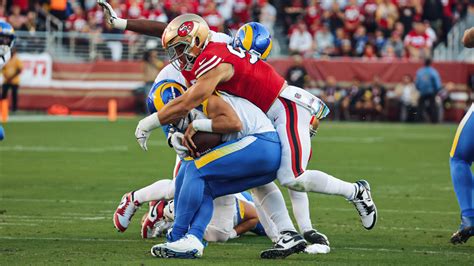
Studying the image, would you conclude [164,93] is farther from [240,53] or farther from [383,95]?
[383,95]

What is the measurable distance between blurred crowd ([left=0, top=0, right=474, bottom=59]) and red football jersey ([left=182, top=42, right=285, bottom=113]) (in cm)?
1843

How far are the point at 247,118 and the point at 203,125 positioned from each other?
29 cm

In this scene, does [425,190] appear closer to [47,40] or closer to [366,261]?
[366,261]

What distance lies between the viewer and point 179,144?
22.3 ft

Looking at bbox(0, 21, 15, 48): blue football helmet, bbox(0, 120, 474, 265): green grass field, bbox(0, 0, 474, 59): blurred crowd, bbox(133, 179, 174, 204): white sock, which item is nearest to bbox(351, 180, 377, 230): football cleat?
bbox(0, 120, 474, 265): green grass field

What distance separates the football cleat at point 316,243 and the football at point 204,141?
37.8 inches

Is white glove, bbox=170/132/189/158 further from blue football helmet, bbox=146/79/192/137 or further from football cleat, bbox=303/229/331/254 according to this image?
football cleat, bbox=303/229/331/254

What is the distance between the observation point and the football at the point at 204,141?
6.63 metres

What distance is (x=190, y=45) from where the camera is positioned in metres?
6.77

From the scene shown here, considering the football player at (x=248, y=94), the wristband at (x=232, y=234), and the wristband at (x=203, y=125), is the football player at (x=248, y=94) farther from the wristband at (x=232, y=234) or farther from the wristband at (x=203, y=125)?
the wristband at (x=232, y=234)

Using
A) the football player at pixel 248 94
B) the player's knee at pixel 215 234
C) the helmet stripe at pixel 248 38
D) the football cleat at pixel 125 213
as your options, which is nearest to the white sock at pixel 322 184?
the football player at pixel 248 94

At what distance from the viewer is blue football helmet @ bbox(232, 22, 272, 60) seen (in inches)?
295

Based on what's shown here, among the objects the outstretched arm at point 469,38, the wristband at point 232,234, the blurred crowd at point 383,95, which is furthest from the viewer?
the blurred crowd at point 383,95

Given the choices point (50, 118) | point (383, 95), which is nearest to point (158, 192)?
point (50, 118)
